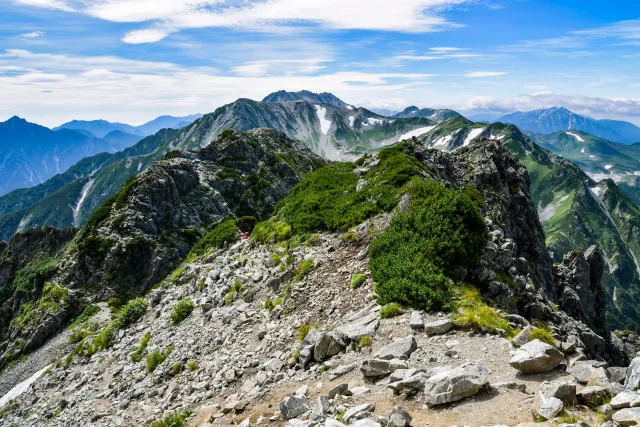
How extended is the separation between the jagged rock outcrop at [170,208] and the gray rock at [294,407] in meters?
61.3

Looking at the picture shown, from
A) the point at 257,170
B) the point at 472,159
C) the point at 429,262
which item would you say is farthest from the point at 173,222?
the point at 429,262

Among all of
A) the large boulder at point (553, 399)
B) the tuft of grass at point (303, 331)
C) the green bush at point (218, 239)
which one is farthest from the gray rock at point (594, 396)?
the green bush at point (218, 239)

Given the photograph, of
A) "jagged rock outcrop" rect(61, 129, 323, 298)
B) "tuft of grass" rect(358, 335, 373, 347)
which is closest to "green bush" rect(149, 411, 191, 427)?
"tuft of grass" rect(358, 335, 373, 347)

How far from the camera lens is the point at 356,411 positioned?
9977 mm

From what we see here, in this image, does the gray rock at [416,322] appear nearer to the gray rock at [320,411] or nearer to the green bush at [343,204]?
the gray rock at [320,411]

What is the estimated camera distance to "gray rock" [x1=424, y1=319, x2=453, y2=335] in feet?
46.2

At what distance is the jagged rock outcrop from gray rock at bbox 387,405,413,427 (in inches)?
2542

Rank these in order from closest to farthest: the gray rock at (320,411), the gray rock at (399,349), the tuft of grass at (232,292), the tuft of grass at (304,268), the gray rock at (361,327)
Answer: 1. the gray rock at (320,411)
2. the gray rock at (399,349)
3. the gray rock at (361,327)
4. the tuft of grass at (304,268)
5. the tuft of grass at (232,292)

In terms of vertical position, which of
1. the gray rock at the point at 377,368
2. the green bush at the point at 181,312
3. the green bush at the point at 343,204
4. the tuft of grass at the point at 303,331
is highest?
the green bush at the point at 343,204

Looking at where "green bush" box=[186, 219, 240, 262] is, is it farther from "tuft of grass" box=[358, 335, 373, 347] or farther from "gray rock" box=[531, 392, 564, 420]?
"gray rock" box=[531, 392, 564, 420]

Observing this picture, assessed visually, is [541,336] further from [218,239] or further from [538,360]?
[218,239]

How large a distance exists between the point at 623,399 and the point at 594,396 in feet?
2.95

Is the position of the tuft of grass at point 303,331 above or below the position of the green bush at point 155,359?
above

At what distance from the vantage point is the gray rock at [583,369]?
975 centimetres
